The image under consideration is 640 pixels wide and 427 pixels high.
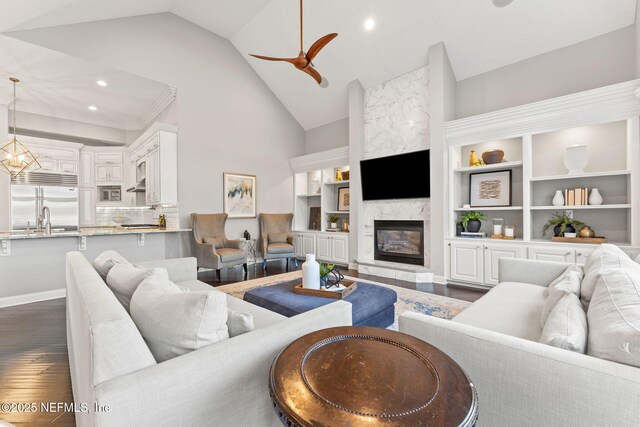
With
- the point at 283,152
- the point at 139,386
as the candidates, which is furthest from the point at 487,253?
the point at 283,152

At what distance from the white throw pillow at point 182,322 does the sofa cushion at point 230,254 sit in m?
3.92

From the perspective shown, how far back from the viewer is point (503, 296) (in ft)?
7.38

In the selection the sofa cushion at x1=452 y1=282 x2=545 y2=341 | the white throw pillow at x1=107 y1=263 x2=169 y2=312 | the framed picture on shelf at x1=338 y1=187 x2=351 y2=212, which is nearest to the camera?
the white throw pillow at x1=107 y1=263 x2=169 y2=312

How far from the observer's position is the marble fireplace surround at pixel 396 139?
493 cm

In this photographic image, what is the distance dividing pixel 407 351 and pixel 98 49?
19.5ft

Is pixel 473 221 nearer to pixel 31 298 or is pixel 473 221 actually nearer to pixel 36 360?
pixel 36 360

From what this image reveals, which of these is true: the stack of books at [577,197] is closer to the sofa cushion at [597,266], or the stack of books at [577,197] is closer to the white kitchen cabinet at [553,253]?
the white kitchen cabinet at [553,253]

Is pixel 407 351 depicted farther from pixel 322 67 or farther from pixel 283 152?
pixel 283 152

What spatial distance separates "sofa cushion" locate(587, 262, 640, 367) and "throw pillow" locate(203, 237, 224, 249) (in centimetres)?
520

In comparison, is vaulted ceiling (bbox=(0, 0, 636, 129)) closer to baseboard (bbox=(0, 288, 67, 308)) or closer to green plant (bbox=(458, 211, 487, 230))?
green plant (bbox=(458, 211, 487, 230))

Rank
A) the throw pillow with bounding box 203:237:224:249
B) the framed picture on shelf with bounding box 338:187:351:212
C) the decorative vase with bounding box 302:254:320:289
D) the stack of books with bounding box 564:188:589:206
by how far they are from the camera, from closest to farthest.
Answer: the decorative vase with bounding box 302:254:320:289
the stack of books with bounding box 564:188:589:206
the throw pillow with bounding box 203:237:224:249
the framed picture on shelf with bounding box 338:187:351:212

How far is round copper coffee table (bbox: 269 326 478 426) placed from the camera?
0.73 metres

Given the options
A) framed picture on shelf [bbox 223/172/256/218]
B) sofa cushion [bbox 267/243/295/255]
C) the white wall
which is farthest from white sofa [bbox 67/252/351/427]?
framed picture on shelf [bbox 223/172/256/218]

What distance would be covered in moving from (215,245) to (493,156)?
497 centimetres
